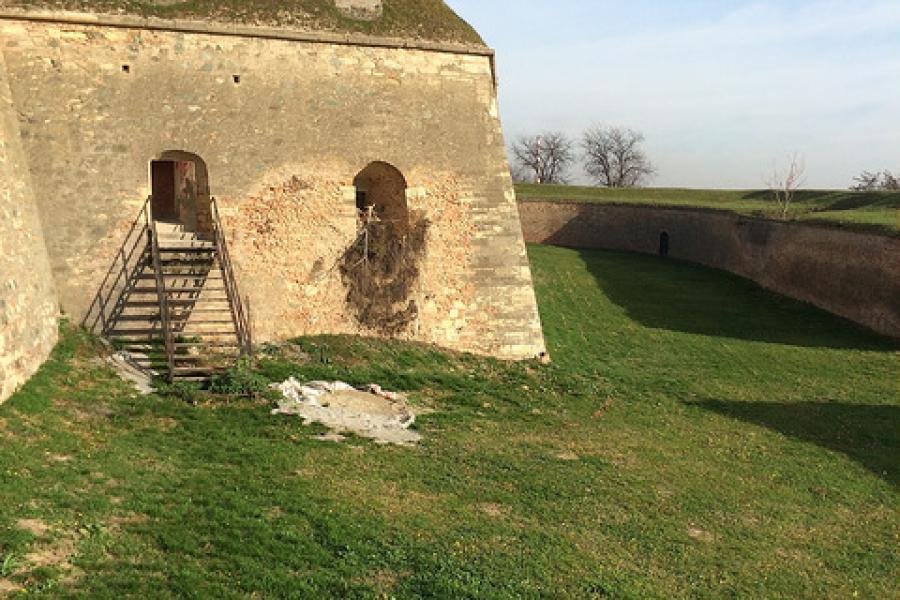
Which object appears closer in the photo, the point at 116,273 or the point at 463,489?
the point at 463,489

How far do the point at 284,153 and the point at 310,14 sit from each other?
114 inches

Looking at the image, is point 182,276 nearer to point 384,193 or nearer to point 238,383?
point 238,383

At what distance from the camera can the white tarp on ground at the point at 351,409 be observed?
1138 centimetres

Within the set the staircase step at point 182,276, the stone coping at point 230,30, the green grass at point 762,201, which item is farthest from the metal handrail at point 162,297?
the green grass at point 762,201

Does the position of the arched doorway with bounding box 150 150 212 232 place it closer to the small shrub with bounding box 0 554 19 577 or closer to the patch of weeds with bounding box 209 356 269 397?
the patch of weeds with bounding box 209 356 269 397

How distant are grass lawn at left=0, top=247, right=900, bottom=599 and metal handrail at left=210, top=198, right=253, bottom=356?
79 cm

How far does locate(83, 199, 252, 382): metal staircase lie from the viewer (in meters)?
12.9

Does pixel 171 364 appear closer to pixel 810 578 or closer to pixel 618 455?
pixel 618 455

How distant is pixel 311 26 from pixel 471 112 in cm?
370

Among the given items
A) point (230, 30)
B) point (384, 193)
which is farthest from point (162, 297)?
point (384, 193)

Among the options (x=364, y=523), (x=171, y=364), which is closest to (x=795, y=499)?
(x=364, y=523)

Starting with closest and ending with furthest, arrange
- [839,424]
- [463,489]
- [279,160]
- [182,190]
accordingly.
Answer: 1. [463,489]
2. [279,160]
3. [839,424]
4. [182,190]

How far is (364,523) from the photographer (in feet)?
26.6

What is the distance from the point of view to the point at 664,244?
39.2 m
